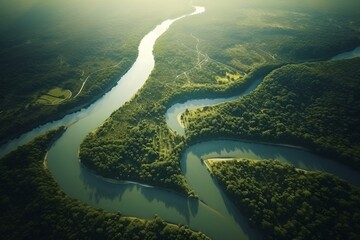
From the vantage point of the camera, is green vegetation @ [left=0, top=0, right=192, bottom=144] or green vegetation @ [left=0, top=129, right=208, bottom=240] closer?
green vegetation @ [left=0, top=129, right=208, bottom=240]

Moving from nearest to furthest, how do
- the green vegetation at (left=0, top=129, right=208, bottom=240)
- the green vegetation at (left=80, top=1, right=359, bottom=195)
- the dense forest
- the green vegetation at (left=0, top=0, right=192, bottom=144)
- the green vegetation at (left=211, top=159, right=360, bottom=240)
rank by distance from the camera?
the green vegetation at (left=211, top=159, right=360, bottom=240)
the green vegetation at (left=0, top=129, right=208, bottom=240)
the green vegetation at (left=80, top=1, right=359, bottom=195)
the dense forest
the green vegetation at (left=0, top=0, right=192, bottom=144)

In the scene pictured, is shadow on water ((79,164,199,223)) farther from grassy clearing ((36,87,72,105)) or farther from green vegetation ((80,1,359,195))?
grassy clearing ((36,87,72,105))

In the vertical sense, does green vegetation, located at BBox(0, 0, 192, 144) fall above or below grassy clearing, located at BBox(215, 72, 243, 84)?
above

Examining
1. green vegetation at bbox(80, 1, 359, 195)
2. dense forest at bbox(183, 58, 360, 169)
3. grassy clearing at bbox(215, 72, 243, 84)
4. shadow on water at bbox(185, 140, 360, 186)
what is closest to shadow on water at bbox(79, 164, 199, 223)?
green vegetation at bbox(80, 1, 359, 195)

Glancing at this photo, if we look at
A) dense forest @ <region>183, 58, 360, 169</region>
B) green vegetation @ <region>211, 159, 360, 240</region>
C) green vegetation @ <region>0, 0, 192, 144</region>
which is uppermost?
green vegetation @ <region>0, 0, 192, 144</region>

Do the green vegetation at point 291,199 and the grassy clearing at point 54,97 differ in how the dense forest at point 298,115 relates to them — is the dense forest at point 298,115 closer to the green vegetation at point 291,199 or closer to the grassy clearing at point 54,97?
the green vegetation at point 291,199

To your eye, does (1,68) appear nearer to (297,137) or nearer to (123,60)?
(123,60)

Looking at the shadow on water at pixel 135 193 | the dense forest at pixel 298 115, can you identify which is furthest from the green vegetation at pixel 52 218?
the dense forest at pixel 298 115

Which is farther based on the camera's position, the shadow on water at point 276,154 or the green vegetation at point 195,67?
the green vegetation at point 195,67

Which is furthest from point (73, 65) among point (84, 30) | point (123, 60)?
point (84, 30)
